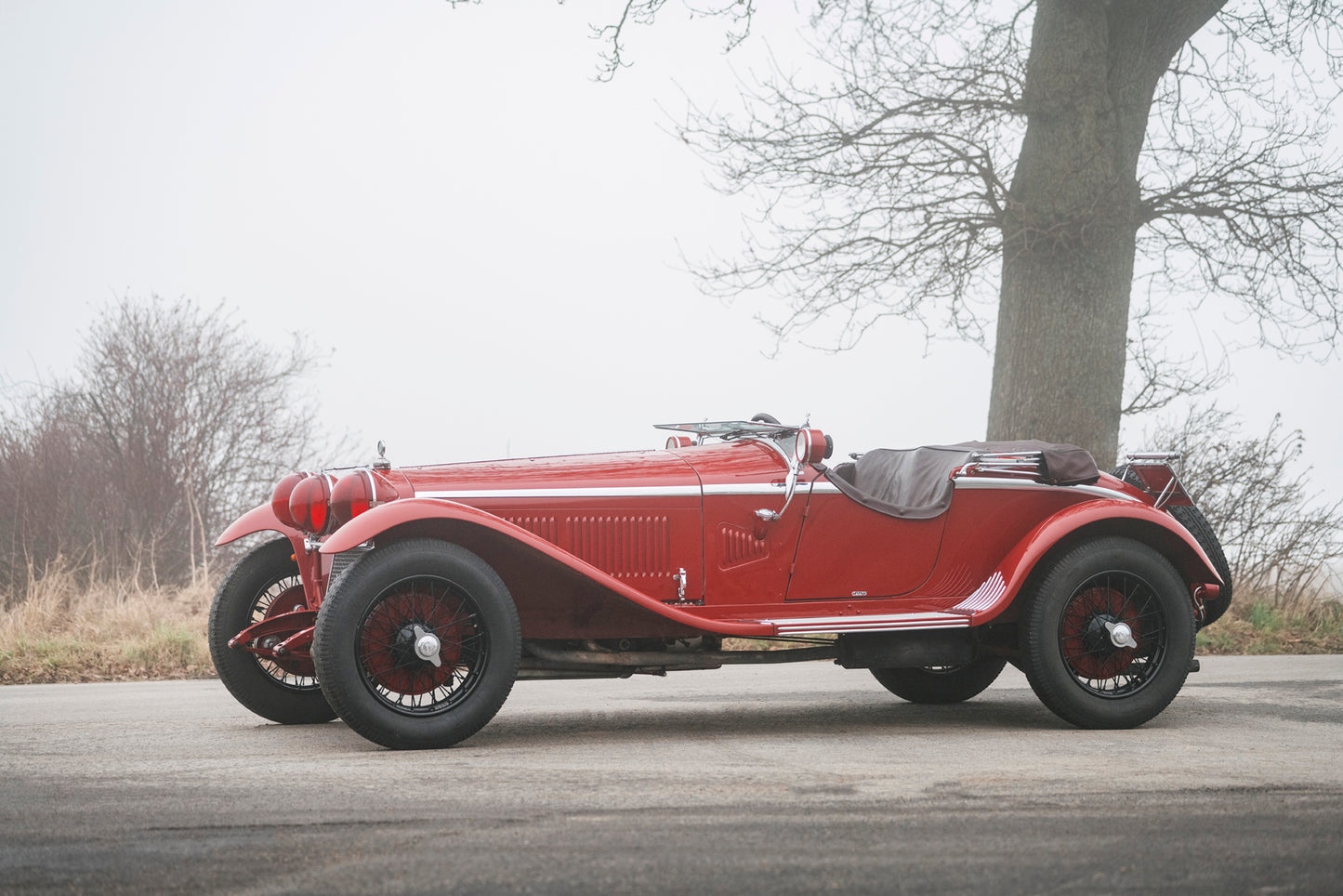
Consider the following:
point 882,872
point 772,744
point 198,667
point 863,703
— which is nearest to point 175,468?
point 198,667

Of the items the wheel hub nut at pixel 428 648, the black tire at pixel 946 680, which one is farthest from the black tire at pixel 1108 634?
the wheel hub nut at pixel 428 648

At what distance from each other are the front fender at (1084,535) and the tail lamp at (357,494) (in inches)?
103

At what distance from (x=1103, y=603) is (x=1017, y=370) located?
5626 millimetres

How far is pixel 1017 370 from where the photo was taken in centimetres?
1131

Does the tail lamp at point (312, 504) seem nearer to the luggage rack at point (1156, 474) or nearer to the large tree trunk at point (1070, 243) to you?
the luggage rack at point (1156, 474)

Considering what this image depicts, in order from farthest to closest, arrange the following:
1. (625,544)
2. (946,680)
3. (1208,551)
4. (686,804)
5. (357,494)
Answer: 1. (946,680)
2. (1208,551)
3. (625,544)
4. (357,494)
5. (686,804)

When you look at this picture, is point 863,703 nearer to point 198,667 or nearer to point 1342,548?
point 198,667

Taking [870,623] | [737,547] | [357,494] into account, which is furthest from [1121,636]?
[357,494]

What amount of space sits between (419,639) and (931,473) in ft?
8.61

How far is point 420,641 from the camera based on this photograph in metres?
4.88

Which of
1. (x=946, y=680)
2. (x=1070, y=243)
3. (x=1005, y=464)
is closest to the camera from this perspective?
(x=1005, y=464)

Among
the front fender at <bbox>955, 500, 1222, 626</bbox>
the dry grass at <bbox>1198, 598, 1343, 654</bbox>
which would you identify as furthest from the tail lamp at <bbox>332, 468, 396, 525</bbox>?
the dry grass at <bbox>1198, 598, 1343, 654</bbox>

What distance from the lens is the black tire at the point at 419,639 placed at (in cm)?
482

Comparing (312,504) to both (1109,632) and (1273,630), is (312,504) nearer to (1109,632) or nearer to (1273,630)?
(1109,632)
